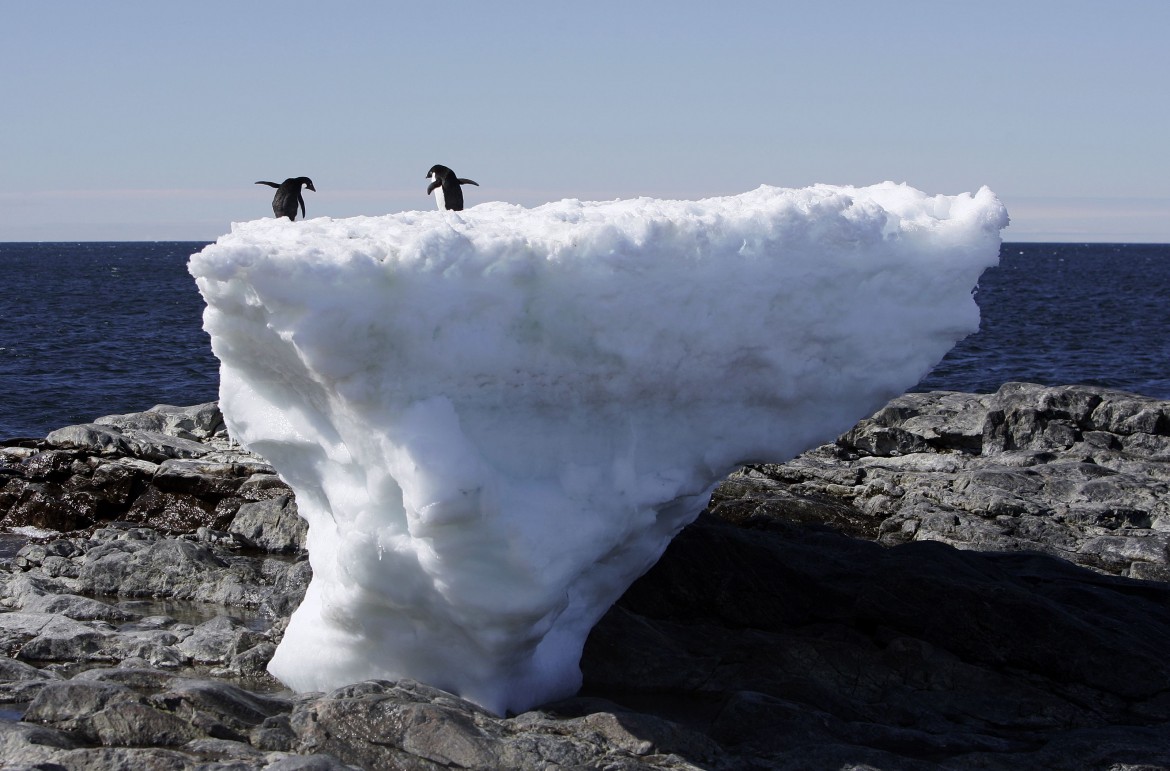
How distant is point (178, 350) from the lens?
44156mm

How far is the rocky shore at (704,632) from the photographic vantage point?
823 centimetres

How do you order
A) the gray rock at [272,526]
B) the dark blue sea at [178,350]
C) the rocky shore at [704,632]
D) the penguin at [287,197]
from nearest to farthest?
the rocky shore at [704,632], the gray rock at [272,526], the penguin at [287,197], the dark blue sea at [178,350]

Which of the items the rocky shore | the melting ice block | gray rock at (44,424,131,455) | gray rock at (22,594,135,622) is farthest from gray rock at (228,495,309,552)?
the melting ice block

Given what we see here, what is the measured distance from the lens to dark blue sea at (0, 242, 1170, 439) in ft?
107

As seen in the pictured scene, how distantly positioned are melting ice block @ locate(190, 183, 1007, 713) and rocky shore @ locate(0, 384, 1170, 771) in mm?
697

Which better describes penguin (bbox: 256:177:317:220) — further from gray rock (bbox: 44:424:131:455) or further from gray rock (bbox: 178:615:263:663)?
gray rock (bbox: 178:615:263:663)

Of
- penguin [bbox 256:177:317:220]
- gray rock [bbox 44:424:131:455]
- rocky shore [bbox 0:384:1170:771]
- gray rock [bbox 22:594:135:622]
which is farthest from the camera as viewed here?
gray rock [bbox 44:424:131:455]

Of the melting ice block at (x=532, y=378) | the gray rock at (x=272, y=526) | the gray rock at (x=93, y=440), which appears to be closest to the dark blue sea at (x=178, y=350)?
the gray rock at (x=93, y=440)

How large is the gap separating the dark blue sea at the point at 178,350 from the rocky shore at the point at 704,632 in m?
11.7

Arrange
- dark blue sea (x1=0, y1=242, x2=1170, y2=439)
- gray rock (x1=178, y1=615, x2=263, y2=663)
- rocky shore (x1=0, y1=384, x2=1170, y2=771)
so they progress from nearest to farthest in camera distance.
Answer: rocky shore (x1=0, y1=384, x2=1170, y2=771)
gray rock (x1=178, y1=615, x2=263, y2=663)
dark blue sea (x1=0, y1=242, x2=1170, y2=439)

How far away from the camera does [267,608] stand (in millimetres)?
12461

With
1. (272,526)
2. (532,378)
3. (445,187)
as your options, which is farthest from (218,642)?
(445,187)

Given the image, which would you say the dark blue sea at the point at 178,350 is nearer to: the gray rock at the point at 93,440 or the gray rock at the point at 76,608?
the gray rock at the point at 93,440

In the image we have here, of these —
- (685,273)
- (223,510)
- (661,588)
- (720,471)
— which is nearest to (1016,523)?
(661,588)
